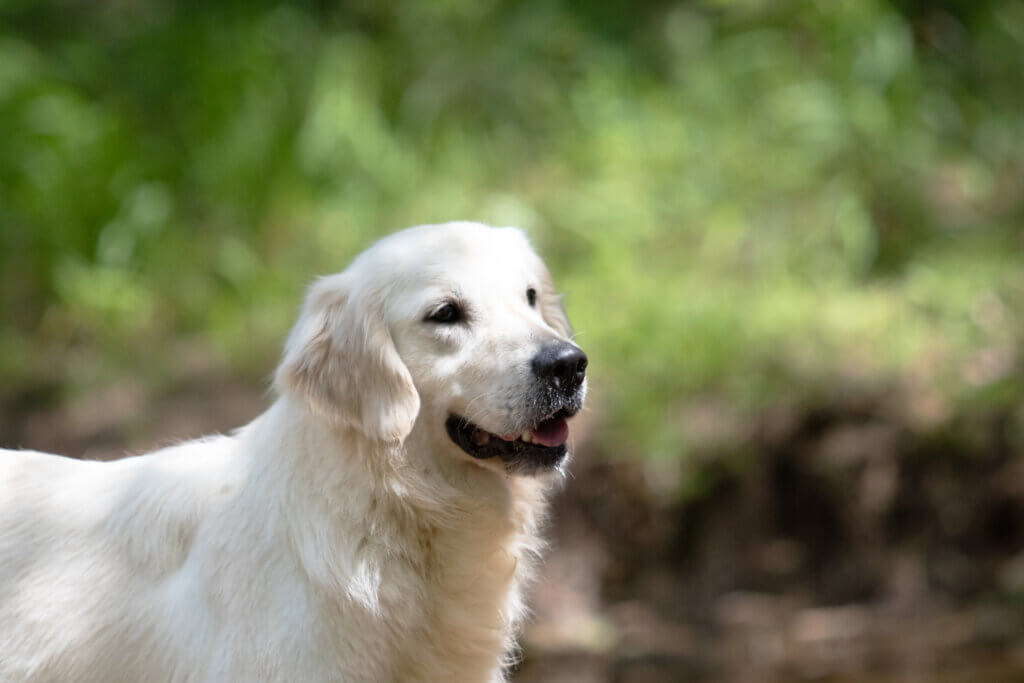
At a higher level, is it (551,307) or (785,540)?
(785,540)

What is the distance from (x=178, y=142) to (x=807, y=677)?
20.5 ft

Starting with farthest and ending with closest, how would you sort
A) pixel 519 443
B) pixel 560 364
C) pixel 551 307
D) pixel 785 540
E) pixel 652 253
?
pixel 652 253 → pixel 785 540 → pixel 551 307 → pixel 519 443 → pixel 560 364

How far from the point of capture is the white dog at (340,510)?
2.97 metres

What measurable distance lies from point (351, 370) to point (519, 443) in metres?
0.50

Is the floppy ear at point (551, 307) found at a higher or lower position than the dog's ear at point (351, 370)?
higher

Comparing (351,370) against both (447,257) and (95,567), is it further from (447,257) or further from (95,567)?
(95,567)

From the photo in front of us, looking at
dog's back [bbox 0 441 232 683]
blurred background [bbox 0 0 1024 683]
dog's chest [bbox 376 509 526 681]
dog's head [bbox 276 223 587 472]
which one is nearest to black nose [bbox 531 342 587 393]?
dog's head [bbox 276 223 587 472]

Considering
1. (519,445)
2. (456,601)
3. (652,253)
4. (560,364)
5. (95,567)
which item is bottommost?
(95,567)

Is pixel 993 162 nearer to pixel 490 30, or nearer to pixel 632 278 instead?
pixel 632 278

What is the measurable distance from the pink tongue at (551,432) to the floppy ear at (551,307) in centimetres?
51

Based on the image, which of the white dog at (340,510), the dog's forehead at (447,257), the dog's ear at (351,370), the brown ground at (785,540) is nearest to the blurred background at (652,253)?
the brown ground at (785,540)

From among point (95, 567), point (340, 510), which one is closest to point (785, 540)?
point (340, 510)

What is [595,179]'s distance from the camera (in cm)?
864

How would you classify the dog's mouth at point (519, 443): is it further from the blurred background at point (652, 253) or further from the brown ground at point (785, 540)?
the brown ground at point (785, 540)
